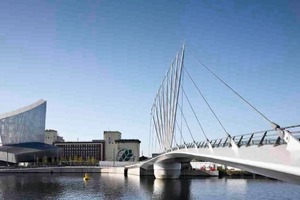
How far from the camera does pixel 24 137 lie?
163 m

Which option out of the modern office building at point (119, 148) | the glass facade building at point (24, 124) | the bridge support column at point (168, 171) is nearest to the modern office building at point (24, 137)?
the glass facade building at point (24, 124)

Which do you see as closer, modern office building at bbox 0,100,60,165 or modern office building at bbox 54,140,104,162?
modern office building at bbox 0,100,60,165

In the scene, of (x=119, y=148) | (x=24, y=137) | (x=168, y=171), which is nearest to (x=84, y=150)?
(x=119, y=148)

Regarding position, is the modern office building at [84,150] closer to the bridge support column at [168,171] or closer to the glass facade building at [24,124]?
the glass facade building at [24,124]

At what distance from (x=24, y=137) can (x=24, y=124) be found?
20.5 feet

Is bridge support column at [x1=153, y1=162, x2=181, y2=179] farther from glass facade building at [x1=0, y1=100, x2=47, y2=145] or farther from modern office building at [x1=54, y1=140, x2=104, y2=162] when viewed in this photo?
modern office building at [x1=54, y1=140, x2=104, y2=162]

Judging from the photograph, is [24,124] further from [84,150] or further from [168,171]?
[168,171]

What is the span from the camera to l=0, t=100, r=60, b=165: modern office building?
14650 cm

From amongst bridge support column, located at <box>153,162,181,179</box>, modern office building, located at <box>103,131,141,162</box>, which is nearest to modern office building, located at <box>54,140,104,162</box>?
modern office building, located at <box>103,131,141,162</box>

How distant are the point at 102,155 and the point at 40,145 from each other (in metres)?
38.4

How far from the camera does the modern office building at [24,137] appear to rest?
146 meters

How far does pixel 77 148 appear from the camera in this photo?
196 metres

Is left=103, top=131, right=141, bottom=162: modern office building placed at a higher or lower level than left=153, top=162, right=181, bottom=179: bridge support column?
higher

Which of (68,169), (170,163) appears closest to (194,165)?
(170,163)
